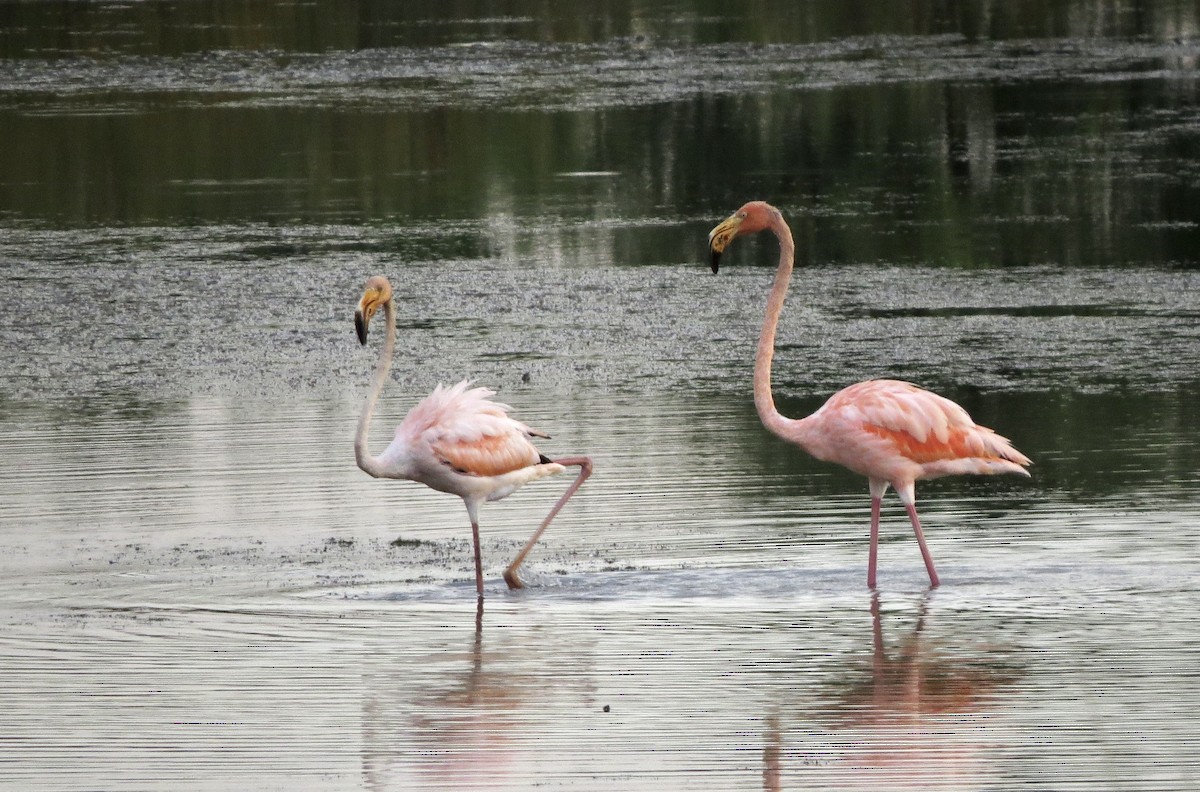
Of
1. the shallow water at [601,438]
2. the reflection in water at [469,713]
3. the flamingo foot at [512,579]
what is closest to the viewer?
the reflection in water at [469,713]

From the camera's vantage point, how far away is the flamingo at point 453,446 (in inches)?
335

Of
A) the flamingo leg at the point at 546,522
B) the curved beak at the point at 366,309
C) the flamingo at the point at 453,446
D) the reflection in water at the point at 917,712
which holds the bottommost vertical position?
the reflection in water at the point at 917,712

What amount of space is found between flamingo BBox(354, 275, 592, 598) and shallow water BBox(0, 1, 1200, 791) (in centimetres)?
32

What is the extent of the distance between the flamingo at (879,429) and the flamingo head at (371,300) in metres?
1.47

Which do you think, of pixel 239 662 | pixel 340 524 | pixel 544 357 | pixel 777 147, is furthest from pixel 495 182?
pixel 239 662

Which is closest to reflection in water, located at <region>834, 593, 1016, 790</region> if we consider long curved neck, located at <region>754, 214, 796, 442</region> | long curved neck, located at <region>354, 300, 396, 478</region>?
long curved neck, located at <region>754, 214, 796, 442</region>

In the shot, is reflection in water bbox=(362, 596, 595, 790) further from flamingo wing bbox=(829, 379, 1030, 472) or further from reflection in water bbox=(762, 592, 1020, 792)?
flamingo wing bbox=(829, 379, 1030, 472)

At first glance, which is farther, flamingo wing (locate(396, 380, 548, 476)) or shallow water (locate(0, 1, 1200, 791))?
flamingo wing (locate(396, 380, 548, 476))

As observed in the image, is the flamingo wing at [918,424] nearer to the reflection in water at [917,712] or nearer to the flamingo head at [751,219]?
the flamingo head at [751,219]

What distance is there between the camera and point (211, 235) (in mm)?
16750

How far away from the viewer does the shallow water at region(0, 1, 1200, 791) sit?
20.6 feet

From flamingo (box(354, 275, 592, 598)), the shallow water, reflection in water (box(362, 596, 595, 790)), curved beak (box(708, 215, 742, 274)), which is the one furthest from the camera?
flamingo (box(354, 275, 592, 598))

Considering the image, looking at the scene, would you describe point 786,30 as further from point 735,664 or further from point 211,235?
point 735,664

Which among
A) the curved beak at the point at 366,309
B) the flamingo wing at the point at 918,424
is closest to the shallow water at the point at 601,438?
the flamingo wing at the point at 918,424
